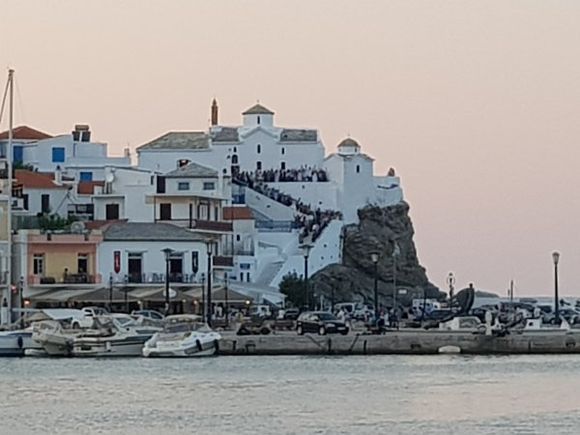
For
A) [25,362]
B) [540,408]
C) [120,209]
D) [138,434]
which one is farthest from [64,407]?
[120,209]

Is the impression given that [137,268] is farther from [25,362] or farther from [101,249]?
[25,362]

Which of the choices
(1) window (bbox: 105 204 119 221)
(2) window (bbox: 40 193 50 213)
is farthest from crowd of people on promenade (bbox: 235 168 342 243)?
(2) window (bbox: 40 193 50 213)

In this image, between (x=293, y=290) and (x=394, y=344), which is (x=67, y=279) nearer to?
(x=293, y=290)

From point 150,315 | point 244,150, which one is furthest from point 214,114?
point 150,315

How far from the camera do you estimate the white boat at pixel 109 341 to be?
7694cm

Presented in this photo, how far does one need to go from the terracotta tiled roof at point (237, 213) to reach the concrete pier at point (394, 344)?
41182 millimetres

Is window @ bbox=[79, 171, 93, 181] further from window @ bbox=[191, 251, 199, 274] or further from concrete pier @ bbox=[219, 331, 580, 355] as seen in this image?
concrete pier @ bbox=[219, 331, 580, 355]

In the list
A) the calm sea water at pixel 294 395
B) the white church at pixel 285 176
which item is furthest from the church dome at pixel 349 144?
the calm sea water at pixel 294 395

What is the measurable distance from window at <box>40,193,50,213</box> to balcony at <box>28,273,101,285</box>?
622 inches

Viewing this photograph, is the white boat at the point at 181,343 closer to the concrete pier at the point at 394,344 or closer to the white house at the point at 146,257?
the concrete pier at the point at 394,344

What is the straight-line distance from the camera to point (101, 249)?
100m

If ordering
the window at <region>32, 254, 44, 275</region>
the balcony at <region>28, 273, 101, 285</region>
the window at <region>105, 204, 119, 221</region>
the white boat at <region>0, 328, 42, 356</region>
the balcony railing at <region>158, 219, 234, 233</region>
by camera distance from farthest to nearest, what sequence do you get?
1. the window at <region>105, 204, 119, 221</region>
2. the balcony railing at <region>158, 219, 234, 233</region>
3. the window at <region>32, 254, 44, 275</region>
4. the balcony at <region>28, 273, 101, 285</region>
5. the white boat at <region>0, 328, 42, 356</region>

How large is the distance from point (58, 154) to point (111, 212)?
1716 centimetres

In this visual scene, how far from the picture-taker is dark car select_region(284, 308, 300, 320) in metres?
95.5
